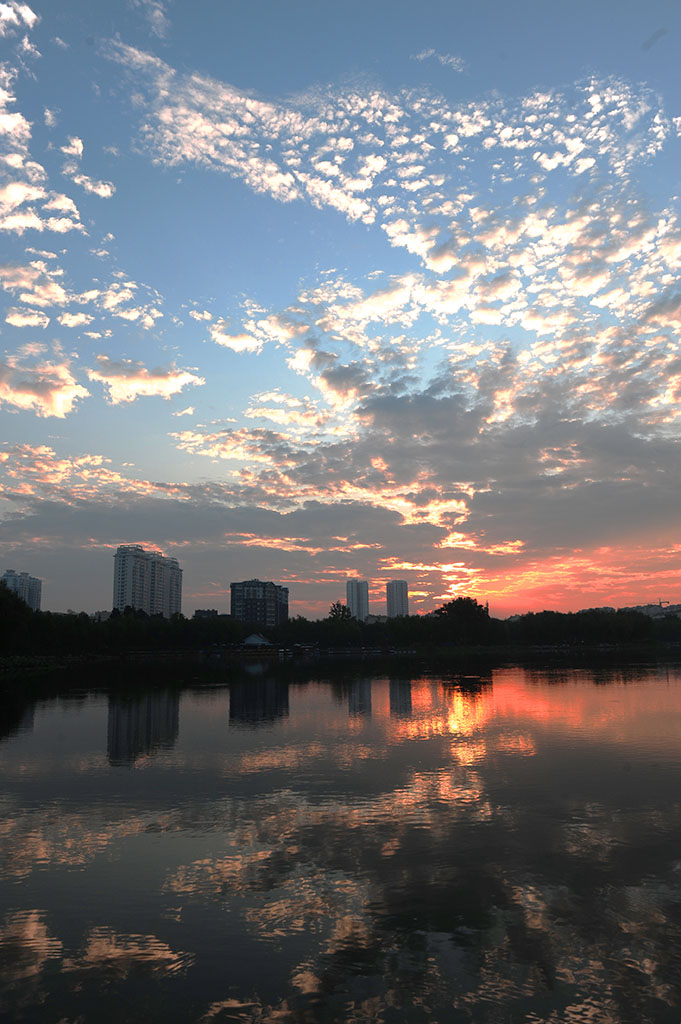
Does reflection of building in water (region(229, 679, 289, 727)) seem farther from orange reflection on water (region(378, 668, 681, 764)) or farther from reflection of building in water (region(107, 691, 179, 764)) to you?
orange reflection on water (region(378, 668, 681, 764))

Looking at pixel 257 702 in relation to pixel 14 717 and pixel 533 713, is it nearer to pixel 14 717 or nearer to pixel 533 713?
pixel 14 717

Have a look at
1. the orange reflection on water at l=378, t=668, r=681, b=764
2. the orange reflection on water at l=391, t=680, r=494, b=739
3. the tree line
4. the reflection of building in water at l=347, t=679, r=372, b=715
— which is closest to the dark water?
the orange reflection on water at l=378, t=668, r=681, b=764

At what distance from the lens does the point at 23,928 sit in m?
13.2

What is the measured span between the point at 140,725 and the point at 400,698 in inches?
909

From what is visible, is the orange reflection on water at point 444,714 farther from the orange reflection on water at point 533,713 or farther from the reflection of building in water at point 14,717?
the reflection of building in water at point 14,717

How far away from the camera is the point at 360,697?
191 ft

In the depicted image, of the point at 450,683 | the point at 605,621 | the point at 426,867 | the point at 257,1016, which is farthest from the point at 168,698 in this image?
the point at 605,621

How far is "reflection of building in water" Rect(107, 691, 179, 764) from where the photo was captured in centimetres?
3281

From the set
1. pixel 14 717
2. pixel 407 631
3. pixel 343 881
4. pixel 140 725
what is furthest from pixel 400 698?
pixel 407 631

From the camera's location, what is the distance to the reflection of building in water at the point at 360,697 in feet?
158

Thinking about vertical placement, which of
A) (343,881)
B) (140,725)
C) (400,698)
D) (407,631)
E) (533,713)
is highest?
(407,631)

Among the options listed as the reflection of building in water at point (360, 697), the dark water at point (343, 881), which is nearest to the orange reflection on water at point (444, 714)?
the dark water at point (343, 881)

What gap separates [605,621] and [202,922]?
201 metres

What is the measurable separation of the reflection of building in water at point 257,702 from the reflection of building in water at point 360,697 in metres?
5.06
